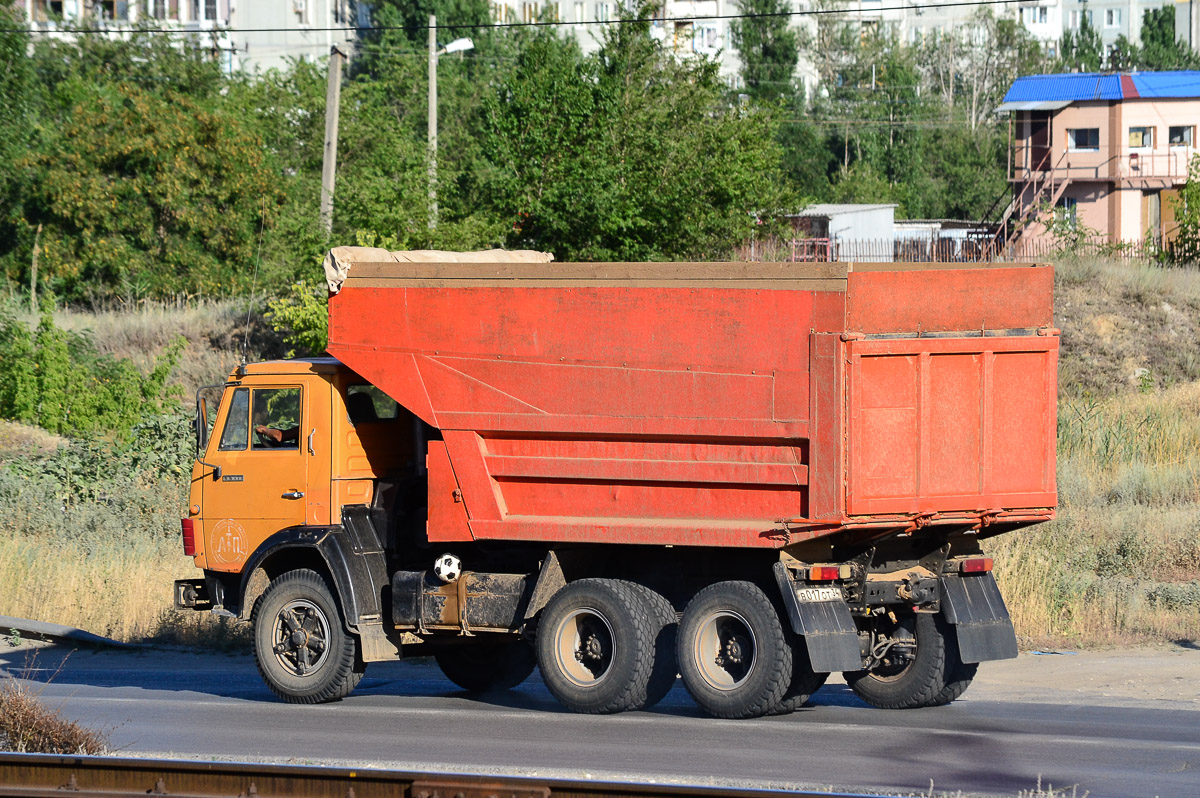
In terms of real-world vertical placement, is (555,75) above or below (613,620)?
above

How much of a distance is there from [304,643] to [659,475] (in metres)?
3.17

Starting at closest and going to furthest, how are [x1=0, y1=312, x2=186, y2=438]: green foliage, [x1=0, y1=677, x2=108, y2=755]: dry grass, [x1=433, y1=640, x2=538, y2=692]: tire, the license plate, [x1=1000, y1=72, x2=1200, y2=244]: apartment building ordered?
[x1=0, y1=677, x2=108, y2=755]: dry grass, the license plate, [x1=433, y1=640, x2=538, y2=692]: tire, [x1=0, y1=312, x2=186, y2=438]: green foliage, [x1=1000, y1=72, x2=1200, y2=244]: apartment building

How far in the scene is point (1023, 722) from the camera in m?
9.40

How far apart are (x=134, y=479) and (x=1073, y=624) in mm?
13636

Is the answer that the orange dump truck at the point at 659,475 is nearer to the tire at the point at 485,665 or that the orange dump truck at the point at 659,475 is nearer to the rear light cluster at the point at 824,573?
the rear light cluster at the point at 824,573

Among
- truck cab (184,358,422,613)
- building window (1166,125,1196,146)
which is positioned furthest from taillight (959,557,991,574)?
building window (1166,125,1196,146)

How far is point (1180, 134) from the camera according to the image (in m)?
54.0

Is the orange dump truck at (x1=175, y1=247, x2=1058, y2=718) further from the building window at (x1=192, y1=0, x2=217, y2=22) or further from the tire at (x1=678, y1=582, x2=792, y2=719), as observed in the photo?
the building window at (x1=192, y1=0, x2=217, y2=22)

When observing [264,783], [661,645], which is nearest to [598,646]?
[661,645]

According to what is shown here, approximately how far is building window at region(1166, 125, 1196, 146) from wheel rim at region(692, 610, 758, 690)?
5031 centimetres

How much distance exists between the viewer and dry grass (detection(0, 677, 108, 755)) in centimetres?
849

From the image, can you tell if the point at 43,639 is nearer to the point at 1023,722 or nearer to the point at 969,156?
the point at 1023,722

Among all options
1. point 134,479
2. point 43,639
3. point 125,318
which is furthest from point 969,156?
point 43,639

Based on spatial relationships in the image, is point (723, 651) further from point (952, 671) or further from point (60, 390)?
point (60, 390)
